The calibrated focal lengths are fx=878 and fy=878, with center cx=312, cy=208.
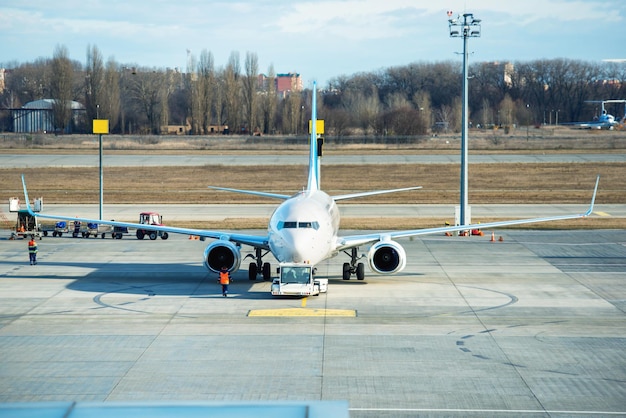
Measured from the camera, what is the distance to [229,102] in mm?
155375

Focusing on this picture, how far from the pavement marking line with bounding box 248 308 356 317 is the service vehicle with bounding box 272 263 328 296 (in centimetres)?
134

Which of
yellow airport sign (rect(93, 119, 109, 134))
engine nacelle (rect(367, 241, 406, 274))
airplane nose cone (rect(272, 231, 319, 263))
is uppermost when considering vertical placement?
yellow airport sign (rect(93, 119, 109, 134))

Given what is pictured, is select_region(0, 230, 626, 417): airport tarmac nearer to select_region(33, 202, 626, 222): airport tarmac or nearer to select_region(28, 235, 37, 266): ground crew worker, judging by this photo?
select_region(28, 235, 37, 266): ground crew worker

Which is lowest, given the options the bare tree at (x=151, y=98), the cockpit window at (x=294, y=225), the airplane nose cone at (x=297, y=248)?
the airplane nose cone at (x=297, y=248)

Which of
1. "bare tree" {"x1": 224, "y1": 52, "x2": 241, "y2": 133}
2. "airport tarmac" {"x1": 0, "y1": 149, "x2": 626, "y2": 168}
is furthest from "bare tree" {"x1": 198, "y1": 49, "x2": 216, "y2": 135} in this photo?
"airport tarmac" {"x1": 0, "y1": 149, "x2": 626, "y2": 168}

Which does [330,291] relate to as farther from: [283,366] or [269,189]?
[269,189]

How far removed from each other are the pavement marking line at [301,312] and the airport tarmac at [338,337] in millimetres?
145

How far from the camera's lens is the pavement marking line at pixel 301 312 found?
30922 mm

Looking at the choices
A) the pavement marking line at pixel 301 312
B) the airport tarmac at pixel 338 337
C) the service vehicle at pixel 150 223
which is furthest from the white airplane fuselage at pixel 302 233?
the service vehicle at pixel 150 223

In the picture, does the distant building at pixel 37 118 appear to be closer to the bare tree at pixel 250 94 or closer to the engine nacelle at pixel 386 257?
the bare tree at pixel 250 94

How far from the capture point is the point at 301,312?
31.3 meters

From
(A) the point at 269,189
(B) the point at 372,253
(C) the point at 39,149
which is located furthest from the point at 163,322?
(C) the point at 39,149

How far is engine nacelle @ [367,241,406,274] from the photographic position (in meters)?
36.2

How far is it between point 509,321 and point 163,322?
11.8 m
